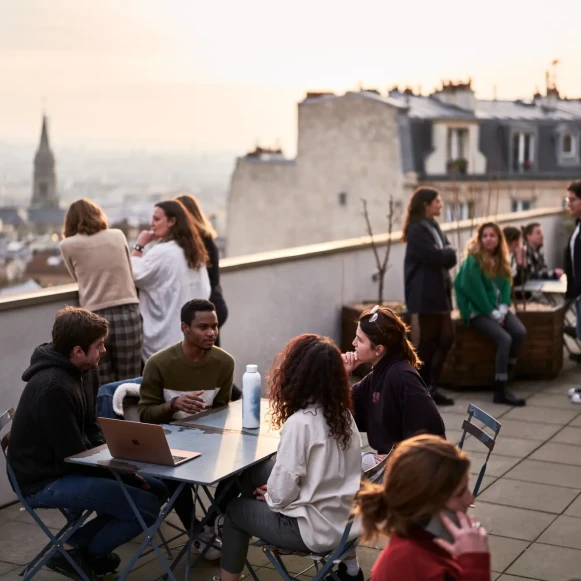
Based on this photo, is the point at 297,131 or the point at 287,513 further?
the point at 297,131

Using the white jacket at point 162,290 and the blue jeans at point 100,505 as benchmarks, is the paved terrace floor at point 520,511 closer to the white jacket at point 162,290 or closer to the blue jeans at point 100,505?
the blue jeans at point 100,505

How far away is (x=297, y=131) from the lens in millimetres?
45938

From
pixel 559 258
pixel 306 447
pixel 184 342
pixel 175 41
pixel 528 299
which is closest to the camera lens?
pixel 306 447

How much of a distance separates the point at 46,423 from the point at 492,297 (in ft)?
16.9

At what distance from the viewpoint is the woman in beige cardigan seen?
654cm

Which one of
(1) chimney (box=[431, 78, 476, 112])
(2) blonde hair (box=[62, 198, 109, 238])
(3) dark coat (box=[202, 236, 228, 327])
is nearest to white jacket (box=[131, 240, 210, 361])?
(3) dark coat (box=[202, 236, 228, 327])

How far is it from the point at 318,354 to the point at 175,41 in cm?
10251

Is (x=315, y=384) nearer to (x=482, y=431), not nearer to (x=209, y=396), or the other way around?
(x=482, y=431)

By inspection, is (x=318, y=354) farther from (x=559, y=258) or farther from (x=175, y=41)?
(x=175, y=41)

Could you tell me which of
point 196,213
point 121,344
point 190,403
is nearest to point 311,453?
point 190,403

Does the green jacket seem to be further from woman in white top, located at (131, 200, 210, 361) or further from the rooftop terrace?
woman in white top, located at (131, 200, 210, 361)

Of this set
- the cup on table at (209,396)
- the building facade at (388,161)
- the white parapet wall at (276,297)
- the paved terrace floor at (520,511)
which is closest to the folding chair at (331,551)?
the paved terrace floor at (520,511)

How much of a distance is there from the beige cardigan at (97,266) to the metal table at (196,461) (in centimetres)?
188

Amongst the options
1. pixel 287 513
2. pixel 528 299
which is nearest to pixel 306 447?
pixel 287 513
